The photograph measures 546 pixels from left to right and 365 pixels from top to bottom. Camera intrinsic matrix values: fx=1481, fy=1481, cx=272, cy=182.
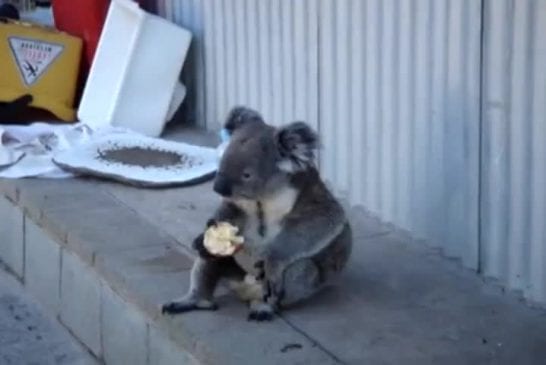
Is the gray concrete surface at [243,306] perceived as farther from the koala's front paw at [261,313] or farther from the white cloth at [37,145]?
the white cloth at [37,145]

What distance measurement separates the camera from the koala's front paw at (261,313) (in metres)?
4.64

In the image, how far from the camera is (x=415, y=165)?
554 cm

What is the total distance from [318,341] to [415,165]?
128cm

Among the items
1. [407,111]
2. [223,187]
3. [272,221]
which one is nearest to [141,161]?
[407,111]

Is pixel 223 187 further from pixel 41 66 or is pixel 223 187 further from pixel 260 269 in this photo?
pixel 41 66

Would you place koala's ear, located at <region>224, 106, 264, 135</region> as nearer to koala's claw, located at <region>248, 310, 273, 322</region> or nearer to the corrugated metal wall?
koala's claw, located at <region>248, 310, 273, 322</region>

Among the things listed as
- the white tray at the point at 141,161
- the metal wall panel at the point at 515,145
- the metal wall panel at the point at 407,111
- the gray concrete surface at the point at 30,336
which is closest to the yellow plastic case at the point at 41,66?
the white tray at the point at 141,161

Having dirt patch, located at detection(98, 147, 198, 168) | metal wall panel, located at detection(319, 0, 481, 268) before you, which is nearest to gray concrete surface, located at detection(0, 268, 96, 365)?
dirt patch, located at detection(98, 147, 198, 168)

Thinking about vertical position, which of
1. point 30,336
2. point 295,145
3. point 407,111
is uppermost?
point 295,145

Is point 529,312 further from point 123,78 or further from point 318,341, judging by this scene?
point 123,78

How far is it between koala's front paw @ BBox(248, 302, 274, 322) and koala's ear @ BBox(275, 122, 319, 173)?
442mm

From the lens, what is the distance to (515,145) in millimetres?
4930

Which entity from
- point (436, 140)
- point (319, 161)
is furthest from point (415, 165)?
point (319, 161)

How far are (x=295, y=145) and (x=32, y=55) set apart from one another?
144 inches
